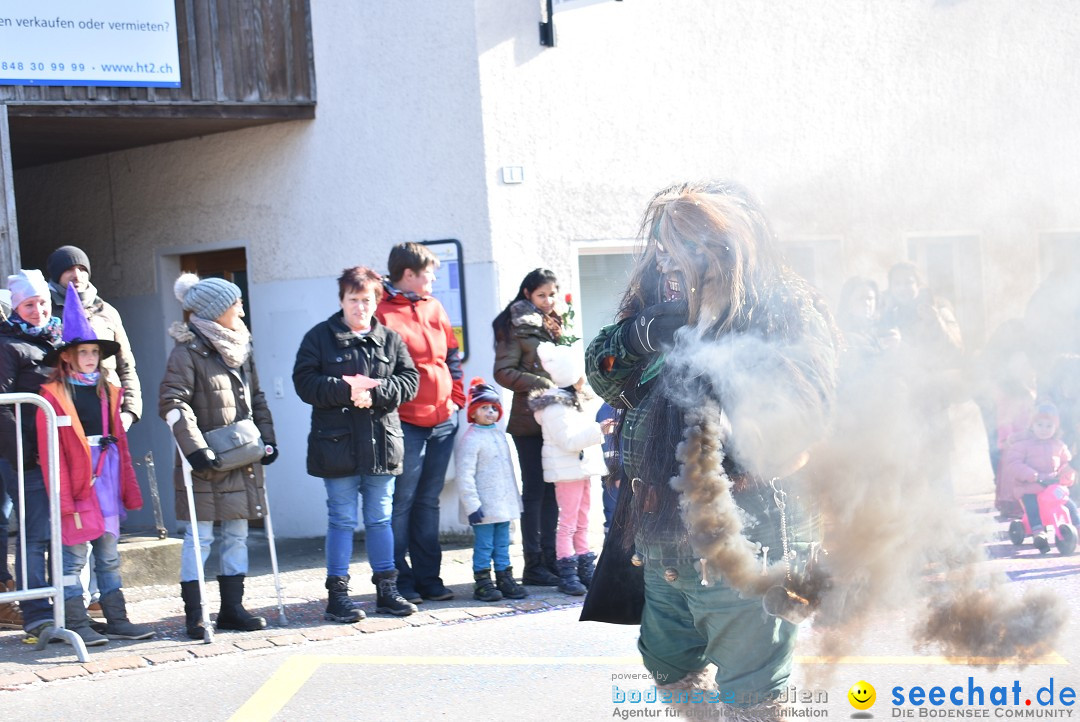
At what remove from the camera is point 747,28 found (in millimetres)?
9141

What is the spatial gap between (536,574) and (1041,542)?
3.22 metres

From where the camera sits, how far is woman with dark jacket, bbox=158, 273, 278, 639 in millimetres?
6398

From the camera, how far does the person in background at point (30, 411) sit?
21.3 feet

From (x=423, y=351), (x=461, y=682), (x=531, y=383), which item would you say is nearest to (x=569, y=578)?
(x=531, y=383)

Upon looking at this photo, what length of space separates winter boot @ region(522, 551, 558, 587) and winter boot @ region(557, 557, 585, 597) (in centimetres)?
24

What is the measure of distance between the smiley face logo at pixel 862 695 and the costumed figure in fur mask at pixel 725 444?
167 centimetres

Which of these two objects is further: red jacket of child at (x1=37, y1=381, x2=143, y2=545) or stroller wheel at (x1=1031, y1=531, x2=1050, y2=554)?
stroller wheel at (x1=1031, y1=531, x2=1050, y2=554)

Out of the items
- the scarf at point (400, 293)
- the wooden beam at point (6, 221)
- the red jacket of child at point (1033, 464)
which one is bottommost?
the red jacket of child at point (1033, 464)

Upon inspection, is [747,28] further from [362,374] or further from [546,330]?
[362,374]

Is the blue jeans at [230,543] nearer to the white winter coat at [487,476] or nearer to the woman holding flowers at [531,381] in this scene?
Answer: the white winter coat at [487,476]

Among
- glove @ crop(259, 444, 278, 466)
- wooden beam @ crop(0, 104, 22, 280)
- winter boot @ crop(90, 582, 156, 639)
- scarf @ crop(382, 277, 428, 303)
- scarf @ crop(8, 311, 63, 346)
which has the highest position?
wooden beam @ crop(0, 104, 22, 280)

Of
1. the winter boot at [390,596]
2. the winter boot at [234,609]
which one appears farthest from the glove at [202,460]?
the winter boot at [390,596]

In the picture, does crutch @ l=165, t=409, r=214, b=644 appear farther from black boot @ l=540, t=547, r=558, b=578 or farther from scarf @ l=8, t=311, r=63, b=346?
black boot @ l=540, t=547, r=558, b=578

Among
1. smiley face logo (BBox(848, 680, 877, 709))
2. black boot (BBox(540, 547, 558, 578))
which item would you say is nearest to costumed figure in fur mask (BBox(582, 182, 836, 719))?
smiley face logo (BBox(848, 680, 877, 709))
